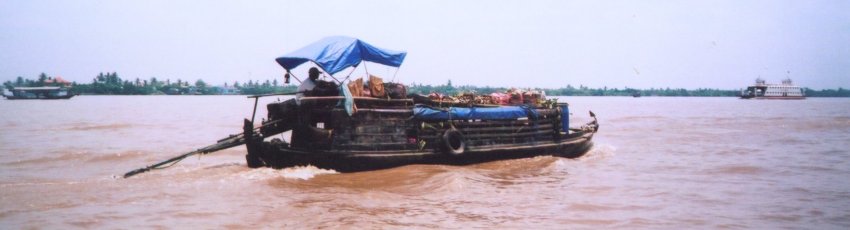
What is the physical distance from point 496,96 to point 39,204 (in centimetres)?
899

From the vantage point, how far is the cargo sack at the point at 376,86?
10.9m

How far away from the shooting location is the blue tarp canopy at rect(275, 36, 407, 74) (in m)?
10.4

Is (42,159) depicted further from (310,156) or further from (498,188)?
(498,188)

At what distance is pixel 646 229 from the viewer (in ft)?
24.2

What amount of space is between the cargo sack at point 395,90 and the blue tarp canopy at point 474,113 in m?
0.35

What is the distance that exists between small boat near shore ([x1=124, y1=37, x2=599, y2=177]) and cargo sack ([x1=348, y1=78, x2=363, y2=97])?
17mm

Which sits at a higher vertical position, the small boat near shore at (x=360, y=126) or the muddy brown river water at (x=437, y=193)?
the small boat near shore at (x=360, y=126)

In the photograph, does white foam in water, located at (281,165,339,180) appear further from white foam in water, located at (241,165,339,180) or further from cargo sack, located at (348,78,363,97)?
A: cargo sack, located at (348,78,363,97)

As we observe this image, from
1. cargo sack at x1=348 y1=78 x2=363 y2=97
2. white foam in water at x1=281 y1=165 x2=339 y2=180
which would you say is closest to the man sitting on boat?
cargo sack at x1=348 y1=78 x2=363 y2=97

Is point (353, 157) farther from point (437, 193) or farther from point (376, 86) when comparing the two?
point (437, 193)

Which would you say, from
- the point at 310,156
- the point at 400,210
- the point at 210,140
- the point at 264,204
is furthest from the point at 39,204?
the point at 210,140

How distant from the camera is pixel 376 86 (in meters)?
10.9

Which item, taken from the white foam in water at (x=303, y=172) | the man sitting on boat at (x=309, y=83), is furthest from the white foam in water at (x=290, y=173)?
the man sitting on boat at (x=309, y=83)

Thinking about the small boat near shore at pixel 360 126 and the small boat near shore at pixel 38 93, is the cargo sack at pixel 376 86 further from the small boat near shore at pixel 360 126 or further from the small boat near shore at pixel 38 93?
the small boat near shore at pixel 38 93
